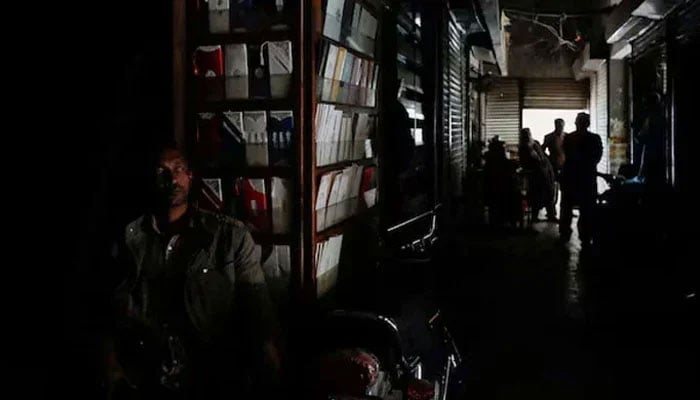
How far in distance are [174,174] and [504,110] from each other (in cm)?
2278

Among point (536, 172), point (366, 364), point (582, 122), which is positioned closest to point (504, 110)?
point (536, 172)

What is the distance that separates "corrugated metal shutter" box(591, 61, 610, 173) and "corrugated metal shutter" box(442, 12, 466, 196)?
21.1 feet

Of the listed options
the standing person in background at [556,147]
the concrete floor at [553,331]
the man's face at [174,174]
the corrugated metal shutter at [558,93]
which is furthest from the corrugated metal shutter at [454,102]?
the corrugated metal shutter at [558,93]

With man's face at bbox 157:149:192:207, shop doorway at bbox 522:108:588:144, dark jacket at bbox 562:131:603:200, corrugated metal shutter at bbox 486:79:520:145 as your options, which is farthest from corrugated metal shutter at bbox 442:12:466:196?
shop doorway at bbox 522:108:588:144

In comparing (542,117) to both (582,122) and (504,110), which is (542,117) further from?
(582,122)

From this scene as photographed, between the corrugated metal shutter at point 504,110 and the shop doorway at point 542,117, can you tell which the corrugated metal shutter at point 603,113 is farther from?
the corrugated metal shutter at point 504,110

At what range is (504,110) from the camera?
25.2 metres

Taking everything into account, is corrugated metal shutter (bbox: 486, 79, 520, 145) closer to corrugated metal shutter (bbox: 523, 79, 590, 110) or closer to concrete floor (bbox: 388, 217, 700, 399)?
corrugated metal shutter (bbox: 523, 79, 590, 110)

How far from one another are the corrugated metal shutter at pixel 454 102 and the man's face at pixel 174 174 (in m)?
6.53

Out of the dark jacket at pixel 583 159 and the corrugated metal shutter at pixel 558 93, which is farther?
the corrugated metal shutter at pixel 558 93

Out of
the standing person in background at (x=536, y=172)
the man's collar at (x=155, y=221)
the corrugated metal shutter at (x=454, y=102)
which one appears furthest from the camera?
the standing person in background at (x=536, y=172)

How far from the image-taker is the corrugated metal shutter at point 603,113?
18.6 m

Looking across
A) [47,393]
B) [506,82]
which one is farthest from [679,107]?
[506,82]

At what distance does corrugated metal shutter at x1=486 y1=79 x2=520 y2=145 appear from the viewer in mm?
25047
